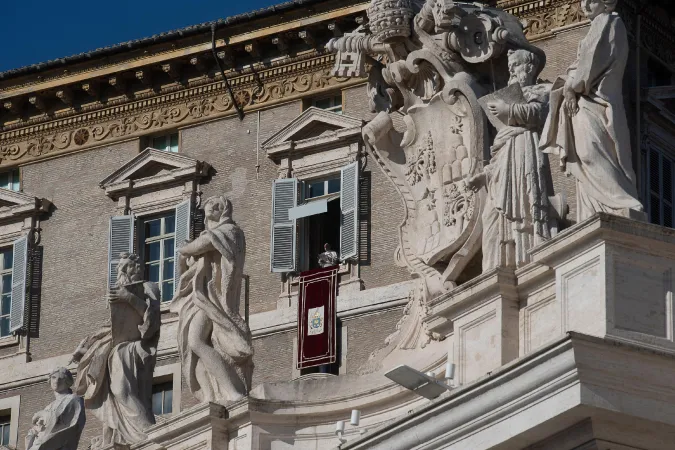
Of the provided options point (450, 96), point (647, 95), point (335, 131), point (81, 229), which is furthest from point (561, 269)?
point (81, 229)

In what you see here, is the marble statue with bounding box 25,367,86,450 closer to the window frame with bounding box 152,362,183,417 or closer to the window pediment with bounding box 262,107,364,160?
the window frame with bounding box 152,362,183,417

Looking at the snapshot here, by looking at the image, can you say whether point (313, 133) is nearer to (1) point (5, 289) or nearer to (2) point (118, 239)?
(2) point (118, 239)

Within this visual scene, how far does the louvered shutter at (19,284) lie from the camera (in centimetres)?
3775

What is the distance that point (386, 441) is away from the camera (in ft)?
76.5

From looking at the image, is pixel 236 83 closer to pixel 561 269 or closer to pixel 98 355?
pixel 98 355

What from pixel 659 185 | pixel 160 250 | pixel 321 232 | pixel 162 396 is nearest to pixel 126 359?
pixel 162 396

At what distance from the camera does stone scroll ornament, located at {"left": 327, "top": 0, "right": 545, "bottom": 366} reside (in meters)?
26.2

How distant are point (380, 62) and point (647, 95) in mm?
6726

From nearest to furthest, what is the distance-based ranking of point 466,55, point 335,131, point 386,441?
point 386,441, point 466,55, point 335,131

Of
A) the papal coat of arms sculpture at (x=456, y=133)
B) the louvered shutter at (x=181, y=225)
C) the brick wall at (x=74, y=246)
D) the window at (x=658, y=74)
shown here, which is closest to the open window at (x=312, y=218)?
the louvered shutter at (x=181, y=225)

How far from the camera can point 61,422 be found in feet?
92.5

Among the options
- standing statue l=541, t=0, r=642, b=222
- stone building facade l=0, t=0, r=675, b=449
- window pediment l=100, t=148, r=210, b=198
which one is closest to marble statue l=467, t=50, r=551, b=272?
standing statue l=541, t=0, r=642, b=222

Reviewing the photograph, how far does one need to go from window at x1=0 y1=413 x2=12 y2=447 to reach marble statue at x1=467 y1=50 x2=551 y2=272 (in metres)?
13.4

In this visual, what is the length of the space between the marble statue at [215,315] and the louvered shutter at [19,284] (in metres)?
10.3
